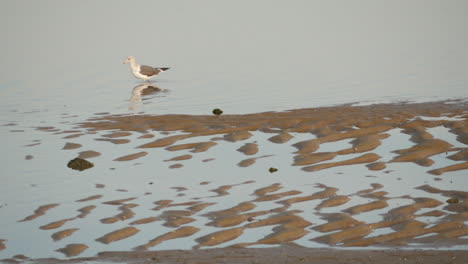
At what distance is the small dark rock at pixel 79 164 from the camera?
1519 cm

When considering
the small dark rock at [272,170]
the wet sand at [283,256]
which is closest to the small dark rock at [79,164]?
the small dark rock at [272,170]

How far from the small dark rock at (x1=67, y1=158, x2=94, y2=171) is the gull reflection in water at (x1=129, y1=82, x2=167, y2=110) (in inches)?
280

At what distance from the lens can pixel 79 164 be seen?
15.2 meters

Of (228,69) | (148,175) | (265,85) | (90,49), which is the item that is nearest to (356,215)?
(148,175)

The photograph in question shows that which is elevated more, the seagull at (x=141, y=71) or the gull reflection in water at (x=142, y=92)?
the seagull at (x=141, y=71)

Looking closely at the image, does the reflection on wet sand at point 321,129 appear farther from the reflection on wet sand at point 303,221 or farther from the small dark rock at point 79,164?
the reflection on wet sand at point 303,221

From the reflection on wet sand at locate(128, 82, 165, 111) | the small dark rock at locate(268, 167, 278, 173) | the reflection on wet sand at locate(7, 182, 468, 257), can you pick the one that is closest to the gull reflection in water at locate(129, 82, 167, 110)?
the reflection on wet sand at locate(128, 82, 165, 111)

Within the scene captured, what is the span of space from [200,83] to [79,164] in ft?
44.6

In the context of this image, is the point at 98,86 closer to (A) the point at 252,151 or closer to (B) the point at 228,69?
(B) the point at 228,69

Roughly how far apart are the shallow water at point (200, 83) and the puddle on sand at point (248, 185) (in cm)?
7

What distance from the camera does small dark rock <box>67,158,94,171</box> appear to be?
1519 cm

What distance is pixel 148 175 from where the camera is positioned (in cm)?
1430

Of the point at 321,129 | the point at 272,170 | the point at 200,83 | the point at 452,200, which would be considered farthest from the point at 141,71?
the point at 452,200

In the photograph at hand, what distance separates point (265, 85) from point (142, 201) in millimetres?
14888
